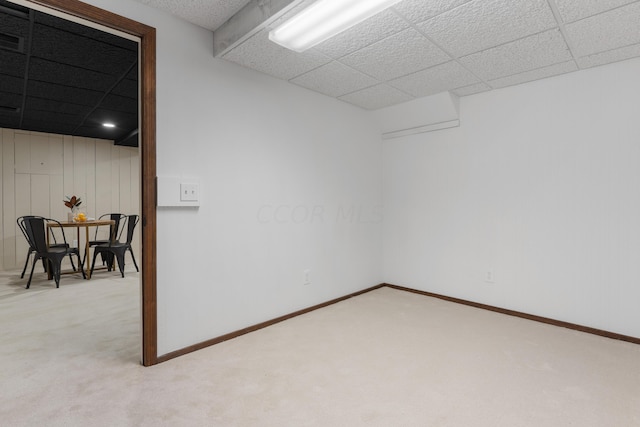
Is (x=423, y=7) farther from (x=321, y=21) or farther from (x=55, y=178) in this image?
(x=55, y=178)

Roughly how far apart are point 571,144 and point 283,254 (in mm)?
2721

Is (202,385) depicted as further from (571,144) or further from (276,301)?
(571,144)

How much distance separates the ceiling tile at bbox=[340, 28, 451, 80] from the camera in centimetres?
233

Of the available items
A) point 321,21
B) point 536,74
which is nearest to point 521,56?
point 536,74

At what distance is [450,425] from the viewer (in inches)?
63.1

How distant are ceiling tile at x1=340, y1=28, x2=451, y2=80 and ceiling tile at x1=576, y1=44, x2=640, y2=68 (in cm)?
111

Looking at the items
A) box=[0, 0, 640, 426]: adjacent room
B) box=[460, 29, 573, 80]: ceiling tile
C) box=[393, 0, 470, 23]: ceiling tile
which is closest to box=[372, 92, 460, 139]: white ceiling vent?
Result: box=[0, 0, 640, 426]: adjacent room

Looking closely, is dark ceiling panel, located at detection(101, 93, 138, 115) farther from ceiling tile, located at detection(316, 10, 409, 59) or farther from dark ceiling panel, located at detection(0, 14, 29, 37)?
ceiling tile, located at detection(316, 10, 409, 59)

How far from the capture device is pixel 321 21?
205 cm

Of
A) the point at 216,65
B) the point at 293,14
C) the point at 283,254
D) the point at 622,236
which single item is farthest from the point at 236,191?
the point at 622,236

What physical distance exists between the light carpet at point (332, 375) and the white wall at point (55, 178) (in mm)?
3695

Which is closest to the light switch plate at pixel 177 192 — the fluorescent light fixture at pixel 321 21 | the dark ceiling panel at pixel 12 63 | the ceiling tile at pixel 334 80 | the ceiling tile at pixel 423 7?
the fluorescent light fixture at pixel 321 21

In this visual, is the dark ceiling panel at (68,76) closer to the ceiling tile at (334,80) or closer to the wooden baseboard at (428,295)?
the ceiling tile at (334,80)

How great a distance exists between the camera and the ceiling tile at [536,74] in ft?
8.98
